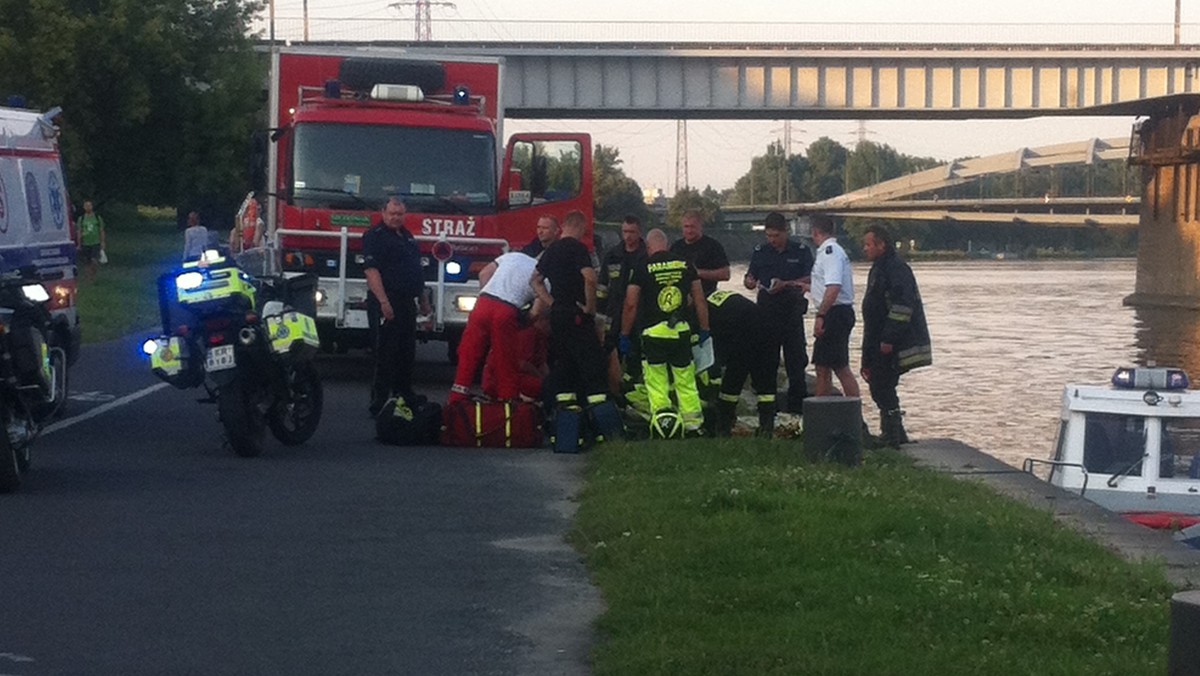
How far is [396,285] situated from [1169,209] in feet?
200

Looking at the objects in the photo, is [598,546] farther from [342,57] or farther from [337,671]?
[342,57]

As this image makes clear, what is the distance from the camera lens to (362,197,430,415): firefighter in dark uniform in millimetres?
15266

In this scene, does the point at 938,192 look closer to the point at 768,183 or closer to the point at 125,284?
the point at 768,183

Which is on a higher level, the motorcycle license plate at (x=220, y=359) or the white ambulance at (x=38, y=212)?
the white ambulance at (x=38, y=212)

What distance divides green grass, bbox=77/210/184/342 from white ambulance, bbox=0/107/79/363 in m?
1.28

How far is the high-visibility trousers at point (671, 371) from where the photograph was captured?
14422 millimetres

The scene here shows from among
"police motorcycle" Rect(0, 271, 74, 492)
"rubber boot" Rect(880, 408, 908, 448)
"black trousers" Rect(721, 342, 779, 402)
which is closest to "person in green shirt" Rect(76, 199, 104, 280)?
"black trousers" Rect(721, 342, 779, 402)

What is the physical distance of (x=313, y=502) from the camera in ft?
37.2

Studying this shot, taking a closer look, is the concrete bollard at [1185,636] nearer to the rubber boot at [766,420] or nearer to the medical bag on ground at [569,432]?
the medical bag on ground at [569,432]

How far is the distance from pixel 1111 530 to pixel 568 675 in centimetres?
535

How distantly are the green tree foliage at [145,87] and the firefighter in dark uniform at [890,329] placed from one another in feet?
122

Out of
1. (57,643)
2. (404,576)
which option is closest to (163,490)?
(404,576)

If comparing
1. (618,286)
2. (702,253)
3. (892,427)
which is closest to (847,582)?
(618,286)

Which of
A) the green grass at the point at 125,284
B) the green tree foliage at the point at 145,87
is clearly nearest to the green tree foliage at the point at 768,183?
the green grass at the point at 125,284
